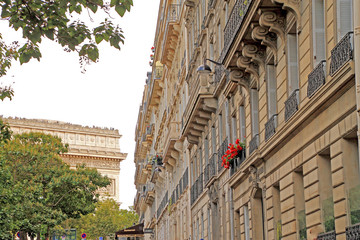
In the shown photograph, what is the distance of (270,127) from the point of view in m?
20.9

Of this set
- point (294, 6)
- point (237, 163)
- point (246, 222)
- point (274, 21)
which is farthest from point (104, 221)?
point (294, 6)

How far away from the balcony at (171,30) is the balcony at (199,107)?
33.4 ft

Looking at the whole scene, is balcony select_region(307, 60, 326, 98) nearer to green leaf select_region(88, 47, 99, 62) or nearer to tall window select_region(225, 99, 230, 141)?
green leaf select_region(88, 47, 99, 62)

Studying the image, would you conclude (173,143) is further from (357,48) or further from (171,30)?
(357,48)

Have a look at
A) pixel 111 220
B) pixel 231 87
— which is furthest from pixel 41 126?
pixel 231 87

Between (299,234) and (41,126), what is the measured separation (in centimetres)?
12018

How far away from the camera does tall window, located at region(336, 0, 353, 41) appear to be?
14805 millimetres

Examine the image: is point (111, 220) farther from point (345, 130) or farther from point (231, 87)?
point (345, 130)

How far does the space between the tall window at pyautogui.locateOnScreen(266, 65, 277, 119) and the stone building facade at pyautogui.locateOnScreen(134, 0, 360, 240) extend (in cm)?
3

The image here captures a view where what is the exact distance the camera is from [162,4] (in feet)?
179

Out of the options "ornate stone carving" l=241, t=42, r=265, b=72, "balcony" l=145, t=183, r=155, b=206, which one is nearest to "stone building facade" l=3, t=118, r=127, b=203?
"balcony" l=145, t=183, r=155, b=206

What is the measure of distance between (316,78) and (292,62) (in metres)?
2.59

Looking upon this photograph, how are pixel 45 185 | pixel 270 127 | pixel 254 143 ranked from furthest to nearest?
pixel 45 185
pixel 254 143
pixel 270 127

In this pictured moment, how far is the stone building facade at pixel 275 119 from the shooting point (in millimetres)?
14805
